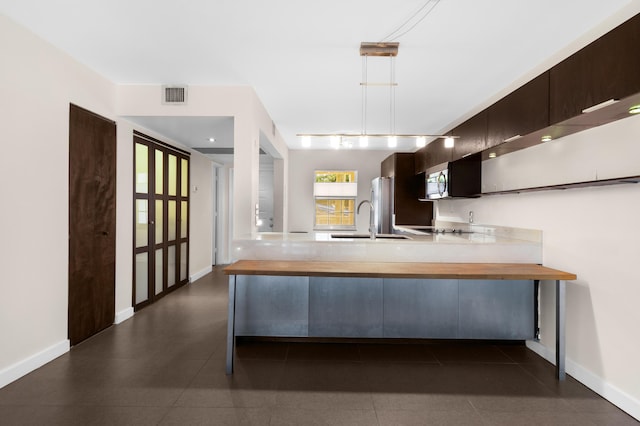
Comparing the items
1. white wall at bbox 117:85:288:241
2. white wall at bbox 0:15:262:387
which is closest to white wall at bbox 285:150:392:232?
white wall at bbox 117:85:288:241

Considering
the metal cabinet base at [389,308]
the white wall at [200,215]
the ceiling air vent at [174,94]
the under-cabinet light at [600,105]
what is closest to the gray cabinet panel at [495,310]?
the metal cabinet base at [389,308]

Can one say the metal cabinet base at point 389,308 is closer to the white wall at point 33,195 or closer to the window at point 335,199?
the white wall at point 33,195

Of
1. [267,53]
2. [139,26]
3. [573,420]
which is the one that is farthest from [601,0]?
[139,26]

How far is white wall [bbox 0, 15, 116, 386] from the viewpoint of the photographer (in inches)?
97.3

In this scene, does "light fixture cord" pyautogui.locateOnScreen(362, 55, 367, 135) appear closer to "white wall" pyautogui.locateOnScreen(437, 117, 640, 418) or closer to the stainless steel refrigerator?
the stainless steel refrigerator

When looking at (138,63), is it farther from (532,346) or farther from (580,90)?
(532,346)

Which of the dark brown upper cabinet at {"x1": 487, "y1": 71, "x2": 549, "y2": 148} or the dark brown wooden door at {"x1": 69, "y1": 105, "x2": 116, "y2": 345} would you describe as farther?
the dark brown wooden door at {"x1": 69, "y1": 105, "x2": 116, "y2": 345}

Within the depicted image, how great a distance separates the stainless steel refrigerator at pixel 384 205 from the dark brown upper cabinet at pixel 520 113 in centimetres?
A: 292

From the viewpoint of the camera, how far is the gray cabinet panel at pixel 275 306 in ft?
9.96

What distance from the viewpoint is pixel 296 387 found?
2.47 metres

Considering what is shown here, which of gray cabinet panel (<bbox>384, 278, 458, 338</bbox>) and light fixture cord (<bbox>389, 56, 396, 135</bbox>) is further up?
light fixture cord (<bbox>389, 56, 396, 135</bbox>)

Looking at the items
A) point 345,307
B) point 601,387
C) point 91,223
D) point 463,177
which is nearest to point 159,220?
point 91,223

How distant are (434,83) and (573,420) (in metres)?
3.02

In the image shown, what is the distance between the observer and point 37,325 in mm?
2750
